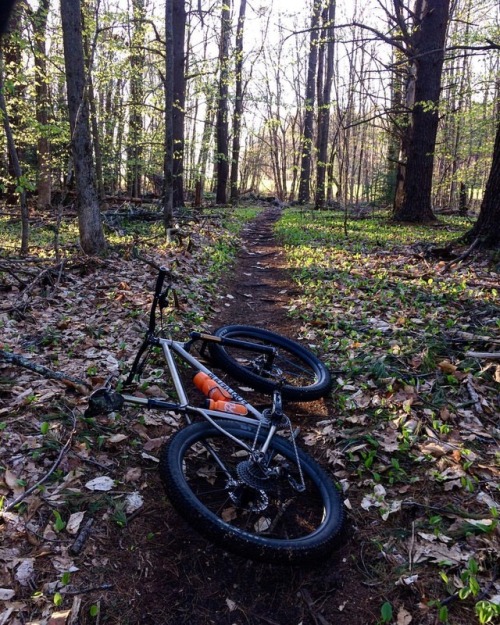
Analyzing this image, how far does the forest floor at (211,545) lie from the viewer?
2.37 meters

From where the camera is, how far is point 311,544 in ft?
8.36

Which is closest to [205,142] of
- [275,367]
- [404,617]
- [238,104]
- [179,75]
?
[238,104]

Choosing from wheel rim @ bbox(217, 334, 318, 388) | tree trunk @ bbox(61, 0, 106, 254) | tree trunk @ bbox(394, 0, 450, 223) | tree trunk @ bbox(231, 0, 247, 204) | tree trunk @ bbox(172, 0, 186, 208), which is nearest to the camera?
wheel rim @ bbox(217, 334, 318, 388)

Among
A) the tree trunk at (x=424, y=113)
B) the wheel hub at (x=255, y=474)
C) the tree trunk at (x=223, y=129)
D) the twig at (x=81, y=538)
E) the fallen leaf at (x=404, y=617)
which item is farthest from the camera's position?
the tree trunk at (x=223, y=129)

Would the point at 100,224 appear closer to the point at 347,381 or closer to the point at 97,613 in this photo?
the point at 347,381

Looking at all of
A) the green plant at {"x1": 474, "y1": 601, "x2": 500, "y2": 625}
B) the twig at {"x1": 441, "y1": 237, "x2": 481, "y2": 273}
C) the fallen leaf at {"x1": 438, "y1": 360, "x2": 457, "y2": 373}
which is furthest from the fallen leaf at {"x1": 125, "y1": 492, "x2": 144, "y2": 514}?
the twig at {"x1": 441, "y1": 237, "x2": 481, "y2": 273}

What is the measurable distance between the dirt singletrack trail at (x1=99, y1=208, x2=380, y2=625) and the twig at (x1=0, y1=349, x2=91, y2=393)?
1.49 meters

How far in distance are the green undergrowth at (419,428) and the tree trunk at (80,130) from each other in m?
4.36

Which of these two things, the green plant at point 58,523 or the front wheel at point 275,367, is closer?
the green plant at point 58,523

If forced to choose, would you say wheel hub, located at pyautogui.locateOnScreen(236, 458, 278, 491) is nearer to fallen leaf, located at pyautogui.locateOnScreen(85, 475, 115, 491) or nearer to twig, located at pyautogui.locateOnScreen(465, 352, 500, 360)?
fallen leaf, located at pyautogui.locateOnScreen(85, 475, 115, 491)

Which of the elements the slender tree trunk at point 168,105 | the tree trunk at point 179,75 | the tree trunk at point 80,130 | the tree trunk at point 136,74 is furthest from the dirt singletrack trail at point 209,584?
the tree trunk at point 179,75

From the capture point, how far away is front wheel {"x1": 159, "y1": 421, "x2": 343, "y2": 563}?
2.48m

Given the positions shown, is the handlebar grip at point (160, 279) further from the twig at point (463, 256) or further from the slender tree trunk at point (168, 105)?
the slender tree trunk at point (168, 105)

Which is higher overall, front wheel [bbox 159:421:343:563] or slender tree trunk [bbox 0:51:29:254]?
slender tree trunk [bbox 0:51:29:254]
